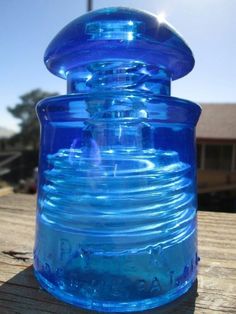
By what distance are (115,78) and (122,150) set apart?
152 millimetres

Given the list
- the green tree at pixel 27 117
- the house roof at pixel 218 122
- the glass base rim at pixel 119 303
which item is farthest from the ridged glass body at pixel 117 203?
the green tree at pixel 27 117

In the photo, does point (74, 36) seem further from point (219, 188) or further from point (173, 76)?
point (219, 188)

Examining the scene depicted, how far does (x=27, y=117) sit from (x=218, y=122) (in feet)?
39.1

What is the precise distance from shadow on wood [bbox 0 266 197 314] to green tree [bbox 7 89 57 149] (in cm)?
1785

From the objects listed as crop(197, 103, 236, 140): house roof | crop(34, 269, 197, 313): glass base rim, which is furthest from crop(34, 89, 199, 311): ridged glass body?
crop(197, 103, 236, 140): house roof

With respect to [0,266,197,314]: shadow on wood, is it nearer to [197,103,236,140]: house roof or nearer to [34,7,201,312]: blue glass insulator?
[34,7,201,312]: blue glass insulator

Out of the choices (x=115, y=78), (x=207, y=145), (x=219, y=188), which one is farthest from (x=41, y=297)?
(x=207, y=145)

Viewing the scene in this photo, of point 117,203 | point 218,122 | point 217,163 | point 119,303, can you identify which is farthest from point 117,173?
point 218,122

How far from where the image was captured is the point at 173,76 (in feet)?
2.73

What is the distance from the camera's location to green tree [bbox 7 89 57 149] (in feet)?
60.5

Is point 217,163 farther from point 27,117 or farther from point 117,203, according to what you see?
point 27,117

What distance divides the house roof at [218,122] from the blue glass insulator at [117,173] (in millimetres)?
8265

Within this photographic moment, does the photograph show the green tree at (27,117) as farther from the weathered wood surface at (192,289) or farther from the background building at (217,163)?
the weathered wood surface at (192,289)

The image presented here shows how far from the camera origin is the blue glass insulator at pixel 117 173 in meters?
0.67
